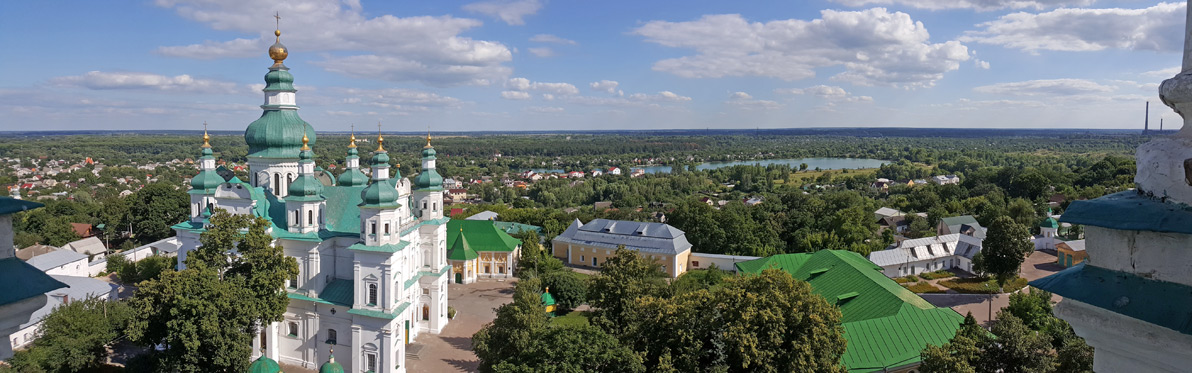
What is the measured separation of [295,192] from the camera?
808 inches

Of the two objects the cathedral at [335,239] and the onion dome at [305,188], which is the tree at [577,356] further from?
the onion dome at [305,188]

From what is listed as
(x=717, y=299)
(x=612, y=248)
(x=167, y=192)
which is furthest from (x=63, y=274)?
(x=717, y=299)

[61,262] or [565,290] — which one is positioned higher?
[61,262]

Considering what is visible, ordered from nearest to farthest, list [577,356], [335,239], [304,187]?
[577,356] < [304,187] < [335,239]

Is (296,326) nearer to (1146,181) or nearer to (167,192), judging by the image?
(1146,181)

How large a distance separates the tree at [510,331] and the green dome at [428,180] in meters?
8.01

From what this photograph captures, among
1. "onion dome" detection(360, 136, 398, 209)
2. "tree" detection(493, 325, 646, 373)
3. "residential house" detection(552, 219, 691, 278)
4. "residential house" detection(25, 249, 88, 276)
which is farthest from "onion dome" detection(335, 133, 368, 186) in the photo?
"residential house" detection(25, 249, 88, 276)

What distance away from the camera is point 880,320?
18625mm

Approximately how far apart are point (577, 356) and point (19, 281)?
35.1 feet

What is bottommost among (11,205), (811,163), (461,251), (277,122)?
(461,251)

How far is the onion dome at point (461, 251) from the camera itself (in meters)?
33.2

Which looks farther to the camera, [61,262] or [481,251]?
[481,251]

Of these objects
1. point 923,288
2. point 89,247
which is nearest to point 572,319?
point 923,288

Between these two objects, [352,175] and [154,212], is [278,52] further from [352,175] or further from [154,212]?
[154,212]
